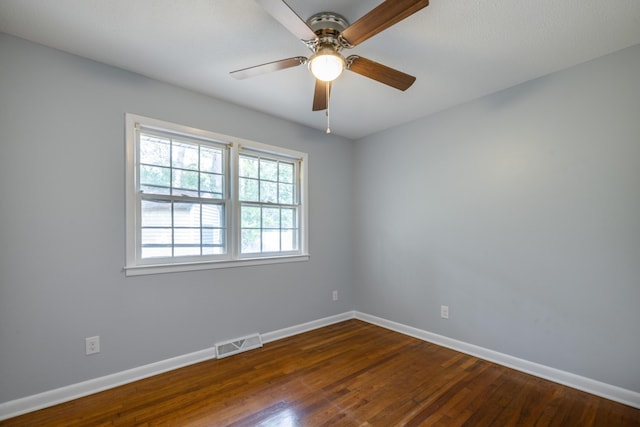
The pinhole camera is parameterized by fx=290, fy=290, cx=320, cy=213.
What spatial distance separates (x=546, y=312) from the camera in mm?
2447

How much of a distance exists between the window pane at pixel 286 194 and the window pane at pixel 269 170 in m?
0.14

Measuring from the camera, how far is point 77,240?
2.19 m

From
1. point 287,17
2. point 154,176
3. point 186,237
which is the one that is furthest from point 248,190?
point 287,17

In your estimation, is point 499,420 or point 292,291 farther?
point 292,291

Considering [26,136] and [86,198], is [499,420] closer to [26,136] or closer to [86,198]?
[86,198]

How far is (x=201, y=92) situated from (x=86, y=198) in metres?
1.36

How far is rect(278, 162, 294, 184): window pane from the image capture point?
11.5 ft

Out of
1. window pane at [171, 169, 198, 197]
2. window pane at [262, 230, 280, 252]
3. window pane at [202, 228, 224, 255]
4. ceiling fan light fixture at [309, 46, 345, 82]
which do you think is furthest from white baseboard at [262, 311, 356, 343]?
ceiling fan light fixture at [309, 46, 345, 82]

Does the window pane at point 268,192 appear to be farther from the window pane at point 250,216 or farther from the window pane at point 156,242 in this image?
the window pane at point 156,242

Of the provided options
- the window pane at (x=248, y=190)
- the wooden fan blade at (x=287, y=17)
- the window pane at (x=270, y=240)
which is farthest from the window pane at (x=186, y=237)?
the wooden fan blade at (x=287, y=17)

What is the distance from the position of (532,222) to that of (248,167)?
2.80m

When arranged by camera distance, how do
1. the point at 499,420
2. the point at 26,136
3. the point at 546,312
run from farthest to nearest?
1. the point at 546,312
2. the point at 26,136
3. the point at 499,420

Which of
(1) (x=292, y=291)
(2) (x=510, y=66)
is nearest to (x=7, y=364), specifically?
(1) (x=292, y=291)

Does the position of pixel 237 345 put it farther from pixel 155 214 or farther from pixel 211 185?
pixel 211 185
